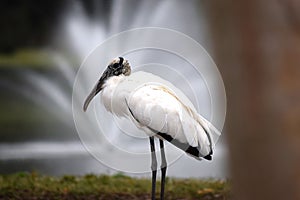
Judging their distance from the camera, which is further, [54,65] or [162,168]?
[54,65]

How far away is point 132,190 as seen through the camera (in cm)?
336

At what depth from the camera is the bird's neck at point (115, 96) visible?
2.91m

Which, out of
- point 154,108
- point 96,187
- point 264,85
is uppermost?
point 154,108

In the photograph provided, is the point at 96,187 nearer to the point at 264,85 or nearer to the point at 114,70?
the point at 114,70

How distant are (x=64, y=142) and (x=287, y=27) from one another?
3.07 metres

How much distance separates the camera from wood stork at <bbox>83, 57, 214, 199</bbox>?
9.36 feet

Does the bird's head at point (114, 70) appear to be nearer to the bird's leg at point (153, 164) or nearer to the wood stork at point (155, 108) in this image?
the wood stork at point (155, 108)

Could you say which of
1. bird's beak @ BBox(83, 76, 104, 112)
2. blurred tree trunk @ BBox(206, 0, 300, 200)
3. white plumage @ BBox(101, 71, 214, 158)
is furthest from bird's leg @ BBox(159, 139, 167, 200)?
blurred tree trunk @ BBox(206, 0, 300, 200)

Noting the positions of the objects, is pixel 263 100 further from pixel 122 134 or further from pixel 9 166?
pixel 9 166

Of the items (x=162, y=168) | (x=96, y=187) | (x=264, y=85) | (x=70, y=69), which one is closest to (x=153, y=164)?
(x=162, y=168)

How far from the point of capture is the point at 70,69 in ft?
11.1

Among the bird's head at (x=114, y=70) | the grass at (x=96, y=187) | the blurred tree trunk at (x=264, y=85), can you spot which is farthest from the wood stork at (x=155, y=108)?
the blurred tree trunk at (x=264, y=85)

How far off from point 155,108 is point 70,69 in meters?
0.73

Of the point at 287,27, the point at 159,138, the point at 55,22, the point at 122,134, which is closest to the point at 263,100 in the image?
the point at 287,27
